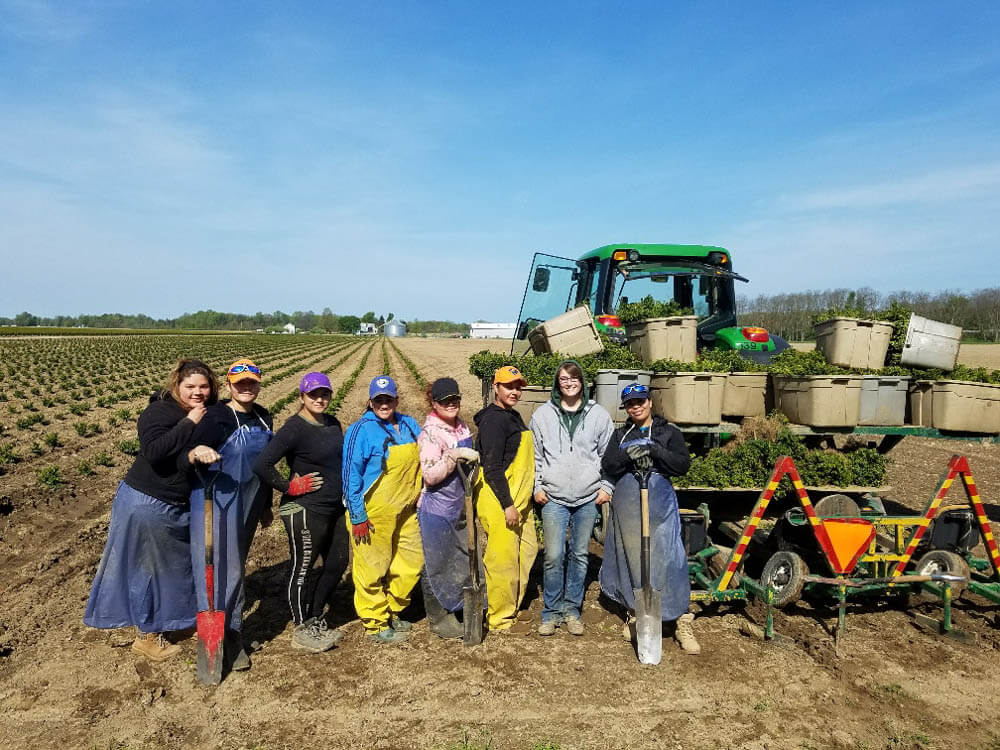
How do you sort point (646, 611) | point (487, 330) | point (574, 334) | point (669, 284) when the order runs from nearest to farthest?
point (646, 611) < point (574, 334) < point (669, 284) < point (487, 330)

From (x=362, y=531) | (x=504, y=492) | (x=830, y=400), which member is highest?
(x=830, y=400)

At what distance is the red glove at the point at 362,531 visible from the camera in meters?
4.16

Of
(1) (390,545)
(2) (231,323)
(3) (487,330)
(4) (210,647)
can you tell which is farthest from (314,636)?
(2) (231,323)

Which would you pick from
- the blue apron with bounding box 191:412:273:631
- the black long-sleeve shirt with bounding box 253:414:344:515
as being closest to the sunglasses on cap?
the blue apron with bounding box 191:412:273:631

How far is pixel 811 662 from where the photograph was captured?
4.11 metres

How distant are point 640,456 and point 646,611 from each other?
1007 millimetres

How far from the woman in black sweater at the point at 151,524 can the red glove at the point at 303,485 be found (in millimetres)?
616

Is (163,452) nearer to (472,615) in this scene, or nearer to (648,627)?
(472,615)

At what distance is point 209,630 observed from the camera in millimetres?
3922

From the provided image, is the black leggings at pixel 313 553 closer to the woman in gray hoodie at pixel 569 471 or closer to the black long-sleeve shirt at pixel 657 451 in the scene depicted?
the woman in gray hoodie at pixel 569 471

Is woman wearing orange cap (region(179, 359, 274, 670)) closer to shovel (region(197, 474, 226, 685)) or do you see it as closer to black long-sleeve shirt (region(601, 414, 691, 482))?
shovel (region(197, 474, 226, 685))

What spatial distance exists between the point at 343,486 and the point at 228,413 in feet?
2.82

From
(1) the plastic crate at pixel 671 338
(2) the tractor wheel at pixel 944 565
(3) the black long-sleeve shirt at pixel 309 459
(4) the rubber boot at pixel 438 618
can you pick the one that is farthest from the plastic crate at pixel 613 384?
(3) the black long-sleeve shirt at pixel 309 459

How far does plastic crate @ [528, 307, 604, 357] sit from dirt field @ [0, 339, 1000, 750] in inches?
104
